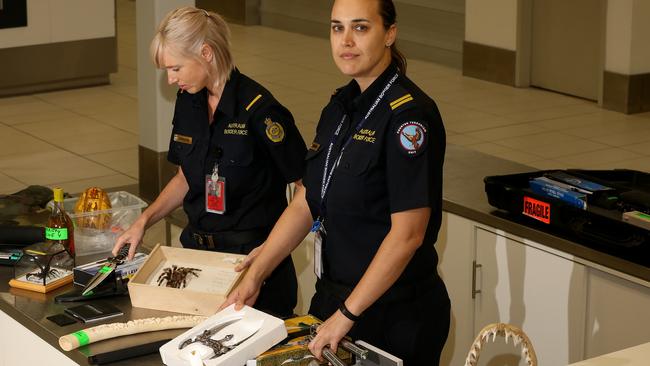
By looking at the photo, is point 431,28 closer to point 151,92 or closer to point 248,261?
point 151,92

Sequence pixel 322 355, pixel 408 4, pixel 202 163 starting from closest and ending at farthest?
1. pixel 322 355
2. pixel 202 163
3. pixel 408 4

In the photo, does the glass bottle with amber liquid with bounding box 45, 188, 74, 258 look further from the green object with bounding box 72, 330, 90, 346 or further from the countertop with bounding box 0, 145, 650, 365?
the green object with bounding box 72, 330, 90, 346

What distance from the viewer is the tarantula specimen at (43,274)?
3.48m

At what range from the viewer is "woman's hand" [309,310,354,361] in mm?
2896

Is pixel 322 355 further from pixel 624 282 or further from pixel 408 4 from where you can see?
pixel 408 4

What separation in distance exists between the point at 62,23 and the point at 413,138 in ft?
23.9

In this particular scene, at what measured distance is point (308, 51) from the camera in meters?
11.5

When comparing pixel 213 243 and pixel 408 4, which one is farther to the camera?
pixel 408 4

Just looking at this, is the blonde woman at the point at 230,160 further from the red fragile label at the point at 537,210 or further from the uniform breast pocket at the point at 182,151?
the red fragile label at the point at 537,210

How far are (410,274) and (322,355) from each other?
0.43m

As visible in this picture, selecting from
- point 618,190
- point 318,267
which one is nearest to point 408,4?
point 618,190

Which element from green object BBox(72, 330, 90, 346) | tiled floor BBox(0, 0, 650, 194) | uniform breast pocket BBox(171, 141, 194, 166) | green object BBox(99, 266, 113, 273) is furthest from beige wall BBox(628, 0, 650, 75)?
green object BBox(72, 330, 90, 346)

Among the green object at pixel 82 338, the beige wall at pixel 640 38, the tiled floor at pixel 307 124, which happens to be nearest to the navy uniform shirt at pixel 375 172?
the green object at pixel 82 338

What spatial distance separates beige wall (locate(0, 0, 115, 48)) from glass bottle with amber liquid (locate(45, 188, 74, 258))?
6247 mm
